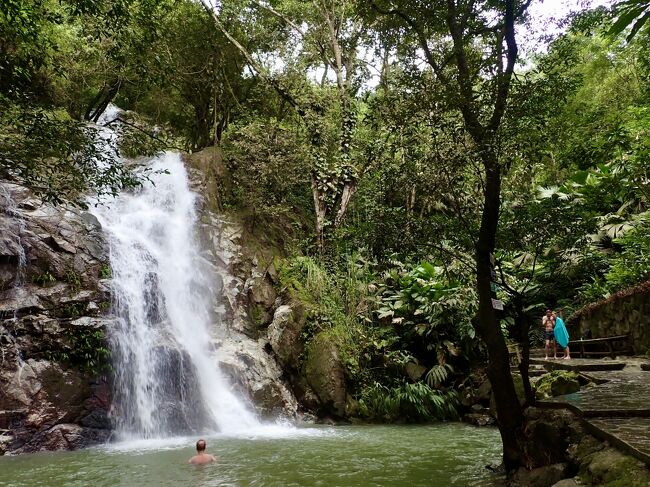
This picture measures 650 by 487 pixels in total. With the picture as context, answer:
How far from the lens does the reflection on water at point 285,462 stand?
257 inches

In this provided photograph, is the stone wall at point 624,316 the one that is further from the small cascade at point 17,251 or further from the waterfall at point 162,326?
the small cascade at point 17,251

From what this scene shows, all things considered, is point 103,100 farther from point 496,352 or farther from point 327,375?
point 496,352

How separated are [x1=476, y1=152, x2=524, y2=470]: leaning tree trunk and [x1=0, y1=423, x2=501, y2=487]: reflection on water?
73 centimetres

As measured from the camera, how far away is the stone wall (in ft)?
36.2

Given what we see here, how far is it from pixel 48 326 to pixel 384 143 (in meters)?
7.63

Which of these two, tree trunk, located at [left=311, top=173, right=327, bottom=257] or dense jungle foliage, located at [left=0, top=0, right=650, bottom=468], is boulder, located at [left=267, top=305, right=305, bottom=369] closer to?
dense jungle foliage, located at [left=0, top=0, right=650, bottom=468]

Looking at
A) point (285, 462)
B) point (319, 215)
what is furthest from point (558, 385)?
point (319, 215)

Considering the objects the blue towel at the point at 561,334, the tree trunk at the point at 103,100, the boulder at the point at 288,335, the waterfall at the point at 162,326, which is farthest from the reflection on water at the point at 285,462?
the tree trunk at the point at 103,100

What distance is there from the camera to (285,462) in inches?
294

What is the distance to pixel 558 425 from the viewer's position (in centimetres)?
565

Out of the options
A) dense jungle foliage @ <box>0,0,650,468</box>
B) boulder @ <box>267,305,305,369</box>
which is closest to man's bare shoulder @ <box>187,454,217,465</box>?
dense jungle foliage @ <box>0,0,650,468</box>

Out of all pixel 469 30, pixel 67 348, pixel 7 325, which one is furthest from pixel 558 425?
pixel 7 325

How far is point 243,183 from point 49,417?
9.10 meters

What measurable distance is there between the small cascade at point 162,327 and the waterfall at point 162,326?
0.07 ft
